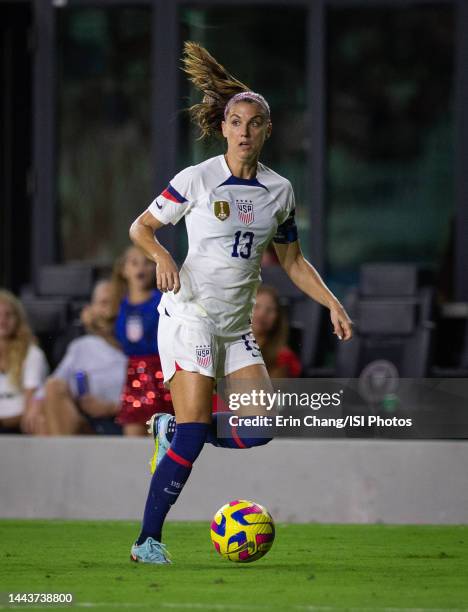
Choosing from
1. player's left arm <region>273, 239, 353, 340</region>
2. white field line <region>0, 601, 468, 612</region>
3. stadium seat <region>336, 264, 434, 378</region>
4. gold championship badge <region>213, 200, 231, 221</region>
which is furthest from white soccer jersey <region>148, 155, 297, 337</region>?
stadium seat <region>336, 264, 434, 378</region>

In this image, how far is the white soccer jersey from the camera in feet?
21.1

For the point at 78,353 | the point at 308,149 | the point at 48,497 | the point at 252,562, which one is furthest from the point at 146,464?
the point at 308,149

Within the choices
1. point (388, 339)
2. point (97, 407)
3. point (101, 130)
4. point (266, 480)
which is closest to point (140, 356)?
point (97, 407)

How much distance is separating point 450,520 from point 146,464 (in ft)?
5.55

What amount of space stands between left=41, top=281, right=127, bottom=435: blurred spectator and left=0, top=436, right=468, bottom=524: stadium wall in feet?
1.95

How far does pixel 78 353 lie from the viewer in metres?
9.92

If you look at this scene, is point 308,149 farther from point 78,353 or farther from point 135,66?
point 78,353

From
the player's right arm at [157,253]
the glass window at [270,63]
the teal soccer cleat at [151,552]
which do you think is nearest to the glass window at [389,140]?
the glass window at [270,63]

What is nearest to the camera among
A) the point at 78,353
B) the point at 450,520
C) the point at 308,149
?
the point at 450,520

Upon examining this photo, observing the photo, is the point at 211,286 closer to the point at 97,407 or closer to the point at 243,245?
the point at 243,245

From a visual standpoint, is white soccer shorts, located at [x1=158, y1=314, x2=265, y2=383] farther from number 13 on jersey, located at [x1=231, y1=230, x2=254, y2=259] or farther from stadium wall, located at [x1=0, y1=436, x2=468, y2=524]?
stadium wall, located at [x1=0, y1=436, x2=468, y2=524]

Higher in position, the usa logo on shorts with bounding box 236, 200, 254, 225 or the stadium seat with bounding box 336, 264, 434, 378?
the usa logo on shorts with bounding box 236, 200, 254, 225

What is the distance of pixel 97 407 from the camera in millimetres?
9648

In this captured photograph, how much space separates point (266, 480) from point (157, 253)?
275 centimetres
